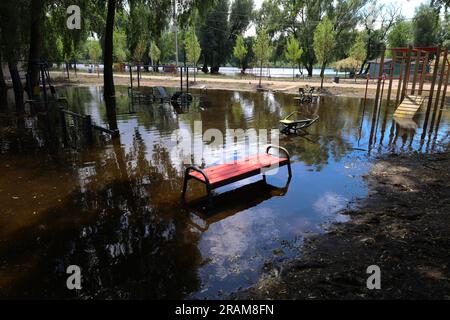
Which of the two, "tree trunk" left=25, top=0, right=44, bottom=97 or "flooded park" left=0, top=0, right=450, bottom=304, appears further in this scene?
"tree trunk" left=25, top=0, right=44, bottom=97

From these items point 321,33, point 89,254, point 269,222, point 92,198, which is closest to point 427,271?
point 269,222

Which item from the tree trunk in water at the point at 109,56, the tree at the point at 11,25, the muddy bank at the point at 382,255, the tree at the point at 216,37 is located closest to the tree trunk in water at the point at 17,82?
the tree at the point at 11,25

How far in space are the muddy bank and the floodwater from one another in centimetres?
26

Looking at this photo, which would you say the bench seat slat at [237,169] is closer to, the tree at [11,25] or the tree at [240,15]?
the tree at [11,25]

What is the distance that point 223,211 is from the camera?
6012mm

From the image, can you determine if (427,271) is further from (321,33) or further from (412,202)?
(321,33)

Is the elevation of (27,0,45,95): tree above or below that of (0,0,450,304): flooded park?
above

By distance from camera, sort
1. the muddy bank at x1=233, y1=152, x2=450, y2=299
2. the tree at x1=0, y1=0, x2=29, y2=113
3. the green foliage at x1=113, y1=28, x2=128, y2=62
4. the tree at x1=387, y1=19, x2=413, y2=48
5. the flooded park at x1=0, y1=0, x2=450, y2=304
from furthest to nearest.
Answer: the tree at x1=387, y1=19, x2=413, y2=48 → the green foliage at x1=113, y1=28, x2=128, y2=62 → the tree at x1=0, y1=0, x2=29, y2=113 → the flooded park at x1=0, y1=0, x2=450, y2=304 → the muddy bank at x1=233, y1=152, x2=450, y2=299

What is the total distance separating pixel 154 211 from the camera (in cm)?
589

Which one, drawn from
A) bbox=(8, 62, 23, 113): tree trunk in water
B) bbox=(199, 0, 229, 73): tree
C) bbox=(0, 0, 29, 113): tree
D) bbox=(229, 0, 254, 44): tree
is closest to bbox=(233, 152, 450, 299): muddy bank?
bbox=(0, 0, 29, 113): tree

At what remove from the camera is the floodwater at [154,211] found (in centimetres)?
412

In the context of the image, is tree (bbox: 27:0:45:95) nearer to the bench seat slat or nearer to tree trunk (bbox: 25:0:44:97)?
tree trunk (bbox: 25:0:44:97)

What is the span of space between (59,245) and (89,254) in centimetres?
55

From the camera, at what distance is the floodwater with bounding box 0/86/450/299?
4125 millimetres
